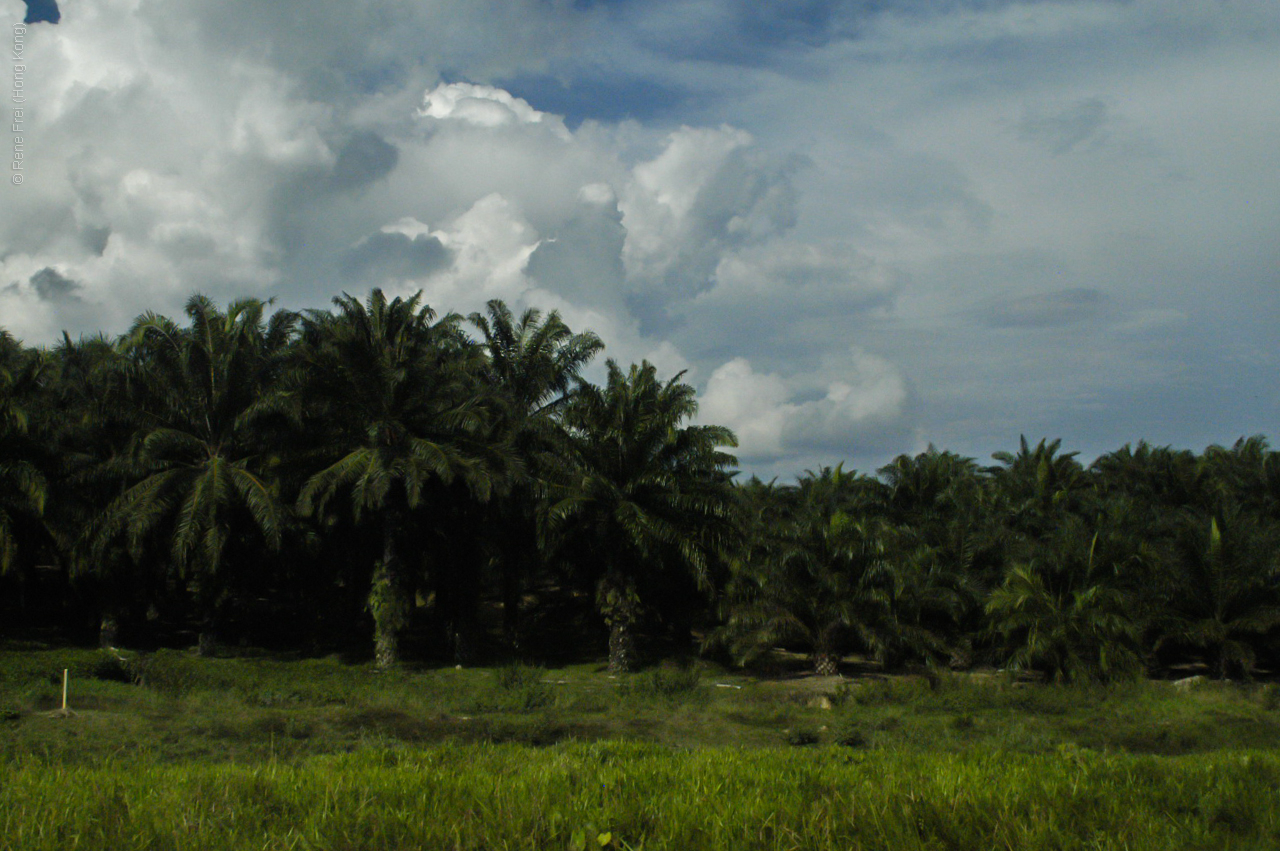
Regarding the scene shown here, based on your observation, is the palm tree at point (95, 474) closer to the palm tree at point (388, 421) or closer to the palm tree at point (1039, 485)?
the palm tree at point (388, 421)

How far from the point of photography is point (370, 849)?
493cm

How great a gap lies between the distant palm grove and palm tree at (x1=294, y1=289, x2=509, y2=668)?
0.08m

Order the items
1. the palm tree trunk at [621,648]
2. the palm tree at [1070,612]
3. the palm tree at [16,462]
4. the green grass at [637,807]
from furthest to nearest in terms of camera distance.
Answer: the palm tree trunk at [621,648], the palm tree at [16,462], the palm tree at [1070,612], the green grass at [637,807]

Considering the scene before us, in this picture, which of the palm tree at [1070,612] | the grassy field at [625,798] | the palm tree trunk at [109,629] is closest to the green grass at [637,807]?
the grassy field at [625,798]

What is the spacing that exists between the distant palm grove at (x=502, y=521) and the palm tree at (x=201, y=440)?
0.31 ft

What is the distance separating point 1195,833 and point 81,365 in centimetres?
3881

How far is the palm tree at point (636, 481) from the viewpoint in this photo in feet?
88.1

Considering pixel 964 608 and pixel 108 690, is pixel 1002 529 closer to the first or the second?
pixel 964 608

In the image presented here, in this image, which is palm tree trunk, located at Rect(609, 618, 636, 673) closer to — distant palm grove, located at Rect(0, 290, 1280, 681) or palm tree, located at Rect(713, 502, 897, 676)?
distant palm grove, located at Rect(0, 290, 1280, 681)

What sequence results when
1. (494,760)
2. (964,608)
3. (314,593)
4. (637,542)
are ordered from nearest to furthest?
(494,760) < (637,542) < (964,608) < (314,593)

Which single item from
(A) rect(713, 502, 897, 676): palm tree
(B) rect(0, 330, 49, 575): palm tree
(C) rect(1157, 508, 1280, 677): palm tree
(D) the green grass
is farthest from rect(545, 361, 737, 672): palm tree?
(D) the green grass

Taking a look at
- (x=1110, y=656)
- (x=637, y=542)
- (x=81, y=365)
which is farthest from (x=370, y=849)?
(x=81, y=365)

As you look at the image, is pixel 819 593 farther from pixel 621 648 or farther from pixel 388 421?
pixel 388 421

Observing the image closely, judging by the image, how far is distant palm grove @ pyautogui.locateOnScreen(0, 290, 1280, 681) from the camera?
25.7 metres
